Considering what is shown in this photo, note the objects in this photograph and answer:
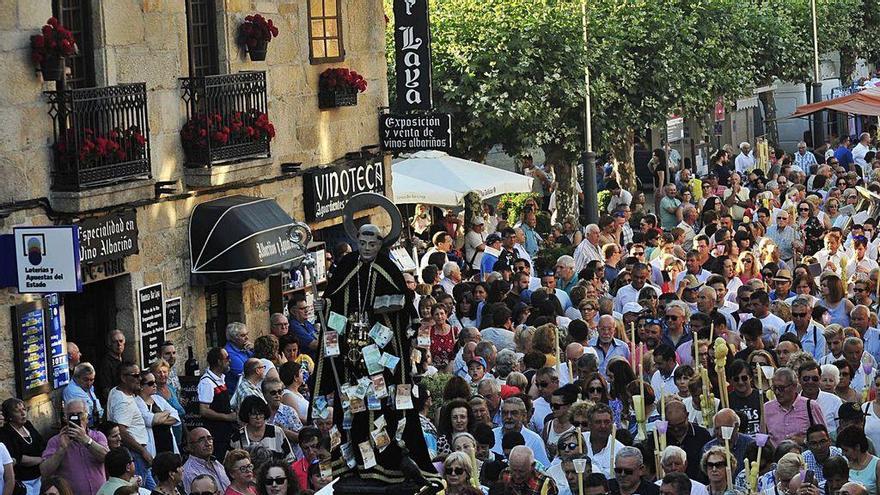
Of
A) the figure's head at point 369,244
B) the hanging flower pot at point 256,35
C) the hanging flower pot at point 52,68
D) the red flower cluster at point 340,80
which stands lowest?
the figure's head at point 369,244

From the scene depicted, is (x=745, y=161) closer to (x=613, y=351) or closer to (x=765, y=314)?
(x=765, y=314)

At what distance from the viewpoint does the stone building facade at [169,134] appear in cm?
1659

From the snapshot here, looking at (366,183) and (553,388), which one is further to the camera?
(366,183)

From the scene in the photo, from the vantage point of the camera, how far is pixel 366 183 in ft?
76.2

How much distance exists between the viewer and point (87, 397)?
15398mm

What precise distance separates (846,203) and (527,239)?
493 centimetres

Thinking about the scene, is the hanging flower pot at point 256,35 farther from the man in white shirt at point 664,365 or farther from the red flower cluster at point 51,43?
the man in white shirt at point 664,365

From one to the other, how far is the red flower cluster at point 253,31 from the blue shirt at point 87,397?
19.2ft

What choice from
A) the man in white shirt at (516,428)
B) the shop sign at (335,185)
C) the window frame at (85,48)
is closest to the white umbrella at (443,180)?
the shop sign at (335,185)

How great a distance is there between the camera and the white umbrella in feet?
83.7

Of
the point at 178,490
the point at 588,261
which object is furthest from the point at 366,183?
the point at 178,490

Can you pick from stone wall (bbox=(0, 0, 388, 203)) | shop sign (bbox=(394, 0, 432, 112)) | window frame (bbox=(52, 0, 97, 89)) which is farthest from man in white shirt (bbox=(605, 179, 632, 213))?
window frame (bbox=(52, 0, 97, 89))

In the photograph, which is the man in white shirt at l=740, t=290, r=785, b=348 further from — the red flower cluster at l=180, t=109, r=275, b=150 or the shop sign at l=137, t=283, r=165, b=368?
the shop sign at l=137, t=283, r=165, b=368

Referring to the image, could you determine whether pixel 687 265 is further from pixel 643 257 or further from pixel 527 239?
pixel 527 239
